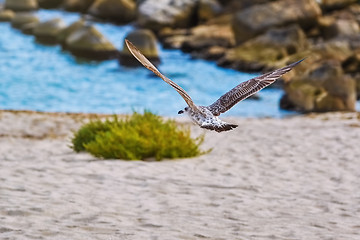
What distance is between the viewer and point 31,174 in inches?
389

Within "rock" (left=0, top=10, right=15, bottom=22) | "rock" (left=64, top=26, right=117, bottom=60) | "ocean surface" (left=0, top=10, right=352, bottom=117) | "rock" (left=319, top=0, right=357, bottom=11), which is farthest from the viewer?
"rock" (left=0, top=10, right=15, bottom=22)

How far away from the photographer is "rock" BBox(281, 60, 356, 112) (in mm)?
18375

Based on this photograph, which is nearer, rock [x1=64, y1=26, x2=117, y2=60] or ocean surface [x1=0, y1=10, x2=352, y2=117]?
ocean surface [x1=0, y1=10, x2=352, y2=117]

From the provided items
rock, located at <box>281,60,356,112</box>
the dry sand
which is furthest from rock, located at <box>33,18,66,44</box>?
the dry sand

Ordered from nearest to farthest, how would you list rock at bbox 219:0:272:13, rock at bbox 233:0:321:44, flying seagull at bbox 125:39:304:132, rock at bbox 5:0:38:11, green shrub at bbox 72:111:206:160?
1. flying seagull at bbox 125:39:304:132
2. green shrub at bbox 72:111:206:160
3. rock at bbox 233:0:321:44
4. rock at bbox 219:0:272:13
5. rock at bbox 5:0:38:11

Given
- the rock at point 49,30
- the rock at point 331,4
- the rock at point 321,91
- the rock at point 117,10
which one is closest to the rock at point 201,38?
the rock at point 331,4

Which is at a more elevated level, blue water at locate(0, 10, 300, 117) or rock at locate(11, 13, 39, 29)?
rock at locate(11, 13, 39, 29)

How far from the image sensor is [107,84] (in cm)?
2569

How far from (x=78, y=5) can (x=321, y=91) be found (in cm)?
2248

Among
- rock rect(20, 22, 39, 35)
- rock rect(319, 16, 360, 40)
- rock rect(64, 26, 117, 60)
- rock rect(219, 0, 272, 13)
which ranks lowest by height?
rock rect(64, 26, 117, 60)

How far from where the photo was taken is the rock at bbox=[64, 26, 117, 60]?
29016 millimetres

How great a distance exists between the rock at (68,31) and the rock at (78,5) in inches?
244

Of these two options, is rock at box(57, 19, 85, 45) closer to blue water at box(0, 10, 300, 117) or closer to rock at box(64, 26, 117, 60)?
blue water at box(0, 10, 300, 117)

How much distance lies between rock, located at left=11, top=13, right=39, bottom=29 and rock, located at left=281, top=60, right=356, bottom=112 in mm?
19783
